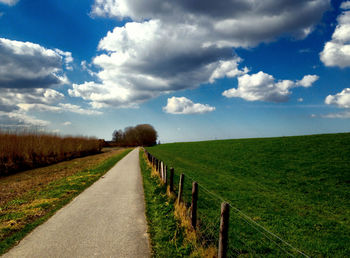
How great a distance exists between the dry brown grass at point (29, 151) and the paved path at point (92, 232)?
54.0 feet

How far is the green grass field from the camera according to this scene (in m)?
5.91

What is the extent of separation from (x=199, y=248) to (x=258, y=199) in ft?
23.1

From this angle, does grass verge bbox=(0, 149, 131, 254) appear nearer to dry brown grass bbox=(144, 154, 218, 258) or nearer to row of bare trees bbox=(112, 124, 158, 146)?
dry brown grass bbox=(144, 154, 218, 258)

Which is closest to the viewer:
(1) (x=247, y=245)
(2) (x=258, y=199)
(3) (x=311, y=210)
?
(1) (x=247, y=245)

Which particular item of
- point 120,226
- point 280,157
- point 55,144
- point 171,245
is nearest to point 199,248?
point 171,245

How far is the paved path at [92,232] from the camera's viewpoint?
16.5 feet

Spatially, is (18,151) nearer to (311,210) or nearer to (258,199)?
(258,199)

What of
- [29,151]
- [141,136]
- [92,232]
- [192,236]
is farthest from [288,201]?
[141,136]

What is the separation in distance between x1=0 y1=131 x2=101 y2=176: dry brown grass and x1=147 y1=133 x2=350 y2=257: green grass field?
18.9 meters

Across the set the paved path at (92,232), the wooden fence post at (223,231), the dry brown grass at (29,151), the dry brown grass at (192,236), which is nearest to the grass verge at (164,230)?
the dry brown grass at (192,236)

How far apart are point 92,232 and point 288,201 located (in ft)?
31.3

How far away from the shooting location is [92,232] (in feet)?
20.0

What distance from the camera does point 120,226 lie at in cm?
652

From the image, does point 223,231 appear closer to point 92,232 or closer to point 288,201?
point 92,232
